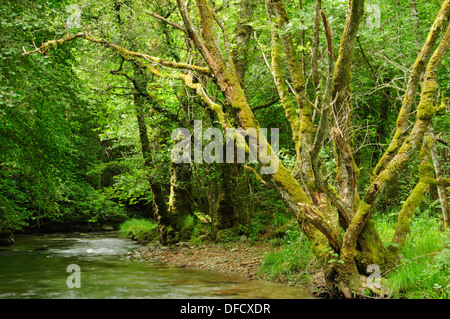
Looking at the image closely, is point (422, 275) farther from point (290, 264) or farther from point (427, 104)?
point (290, 264)

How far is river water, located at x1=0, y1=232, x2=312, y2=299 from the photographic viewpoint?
21.9 ft

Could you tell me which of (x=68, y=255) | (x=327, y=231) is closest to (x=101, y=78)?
(x=68, y=255)

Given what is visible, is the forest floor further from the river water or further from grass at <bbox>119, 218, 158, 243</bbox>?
grass at <bbox>119, 218, 158, 243</bbox>

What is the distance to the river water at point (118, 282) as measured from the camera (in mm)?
6684

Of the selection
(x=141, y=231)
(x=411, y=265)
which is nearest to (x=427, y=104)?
(x=411, y=265)

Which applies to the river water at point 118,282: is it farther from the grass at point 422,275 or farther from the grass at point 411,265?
the grass at point 422,275

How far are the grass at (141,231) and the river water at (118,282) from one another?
12.1ft

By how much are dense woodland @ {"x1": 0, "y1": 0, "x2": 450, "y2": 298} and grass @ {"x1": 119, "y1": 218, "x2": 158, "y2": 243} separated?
176 mm

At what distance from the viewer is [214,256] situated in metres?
10.3

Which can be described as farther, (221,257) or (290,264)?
(221,257)

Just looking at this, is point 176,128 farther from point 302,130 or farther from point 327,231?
point 327,231

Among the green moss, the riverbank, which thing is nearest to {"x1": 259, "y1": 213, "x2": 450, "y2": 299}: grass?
the riverbank

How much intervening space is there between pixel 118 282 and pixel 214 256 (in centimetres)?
312

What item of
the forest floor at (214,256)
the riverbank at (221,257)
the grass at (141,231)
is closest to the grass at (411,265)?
the riverbank at (221,257)
